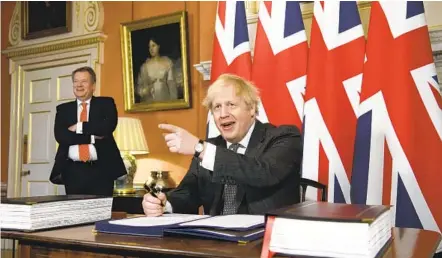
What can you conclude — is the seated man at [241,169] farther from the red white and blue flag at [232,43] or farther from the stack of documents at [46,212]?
the red white and blue flag at [232,43]

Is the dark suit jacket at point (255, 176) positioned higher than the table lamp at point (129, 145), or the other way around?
the table lamp at point (129, 145)

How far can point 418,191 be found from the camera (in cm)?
264

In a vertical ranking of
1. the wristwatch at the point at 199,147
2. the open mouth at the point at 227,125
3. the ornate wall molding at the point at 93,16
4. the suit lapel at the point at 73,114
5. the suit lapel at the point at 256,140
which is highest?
the ornate wall molding at the point at 93,16

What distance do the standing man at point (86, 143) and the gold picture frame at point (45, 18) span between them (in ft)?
6.29

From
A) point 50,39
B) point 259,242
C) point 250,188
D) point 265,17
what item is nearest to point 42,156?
point 50,39

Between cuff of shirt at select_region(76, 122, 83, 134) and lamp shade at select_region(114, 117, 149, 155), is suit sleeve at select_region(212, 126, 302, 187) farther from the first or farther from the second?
lamp shade at select_region(114, 117, 149, 155)

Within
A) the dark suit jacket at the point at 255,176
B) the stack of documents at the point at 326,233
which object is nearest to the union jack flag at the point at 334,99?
the dark suit jacket at the point at 255,176

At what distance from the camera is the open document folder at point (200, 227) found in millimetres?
1203

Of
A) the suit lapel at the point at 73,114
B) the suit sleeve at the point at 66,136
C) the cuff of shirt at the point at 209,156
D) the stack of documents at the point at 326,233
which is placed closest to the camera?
the stack of documents at the point at 326,233

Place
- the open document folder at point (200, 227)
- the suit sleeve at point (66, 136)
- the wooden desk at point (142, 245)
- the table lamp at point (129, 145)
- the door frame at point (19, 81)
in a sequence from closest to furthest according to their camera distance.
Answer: the wooden desk at point (142, 245), the open document folder at point (200, 227), the suit sleeve at point (66, 136), the table lamp at point (129, 145), the door frame at point (19, 81)

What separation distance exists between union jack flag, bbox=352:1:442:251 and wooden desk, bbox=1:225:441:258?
129cm

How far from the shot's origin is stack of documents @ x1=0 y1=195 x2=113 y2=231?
1.44m

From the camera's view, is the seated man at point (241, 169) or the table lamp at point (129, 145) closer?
the seated man at point (241, 169)

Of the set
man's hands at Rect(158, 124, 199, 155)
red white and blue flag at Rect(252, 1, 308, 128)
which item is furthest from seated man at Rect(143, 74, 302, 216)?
red white and blue flag at Rect(252, 1, 308, 128)
